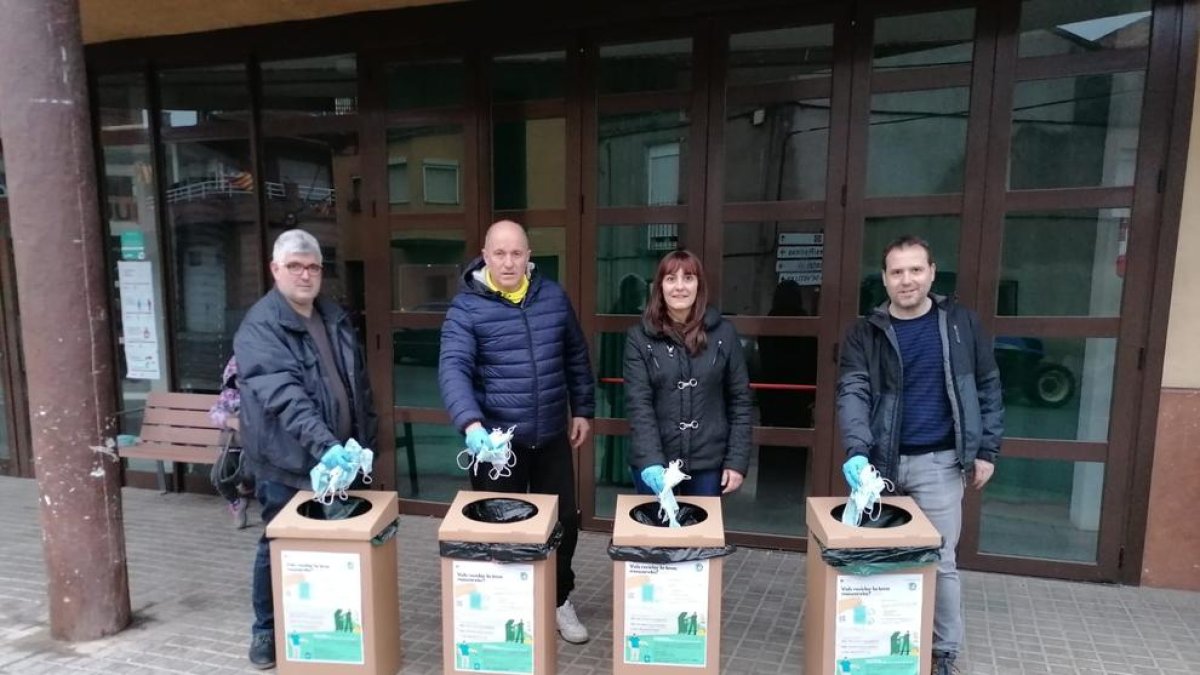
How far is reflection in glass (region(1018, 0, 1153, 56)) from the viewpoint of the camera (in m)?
2.99

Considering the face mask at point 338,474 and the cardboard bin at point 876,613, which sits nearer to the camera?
the cardboard bin at point 876,613

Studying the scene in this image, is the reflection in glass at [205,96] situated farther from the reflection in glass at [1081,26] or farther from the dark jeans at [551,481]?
the reflection in glass at [1081,26]

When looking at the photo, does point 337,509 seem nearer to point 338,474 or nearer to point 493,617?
point 338,474

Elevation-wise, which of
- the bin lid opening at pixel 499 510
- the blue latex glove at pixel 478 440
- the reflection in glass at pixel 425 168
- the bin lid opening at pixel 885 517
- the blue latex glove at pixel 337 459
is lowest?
the bin lid opening at pixel 499 510

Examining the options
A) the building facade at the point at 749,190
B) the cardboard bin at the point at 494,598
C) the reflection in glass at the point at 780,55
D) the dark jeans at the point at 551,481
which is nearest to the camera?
the cardboard bin at the point at 494,598

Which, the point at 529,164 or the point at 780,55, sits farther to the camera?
the point at 529,164

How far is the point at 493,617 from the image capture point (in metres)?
2.21

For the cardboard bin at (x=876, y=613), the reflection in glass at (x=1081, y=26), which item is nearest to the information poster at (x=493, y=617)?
the cardboard bin at (x=876, y=613)

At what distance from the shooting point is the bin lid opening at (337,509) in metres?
2.47

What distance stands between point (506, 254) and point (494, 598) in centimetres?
117

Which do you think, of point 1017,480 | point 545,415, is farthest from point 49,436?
point 1017,480

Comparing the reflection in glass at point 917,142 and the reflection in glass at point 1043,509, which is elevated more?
the reflection in glass at point 917,142

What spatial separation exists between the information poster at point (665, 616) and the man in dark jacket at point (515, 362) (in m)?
0.66

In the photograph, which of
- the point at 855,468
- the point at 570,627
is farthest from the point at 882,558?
the point at 570,627
